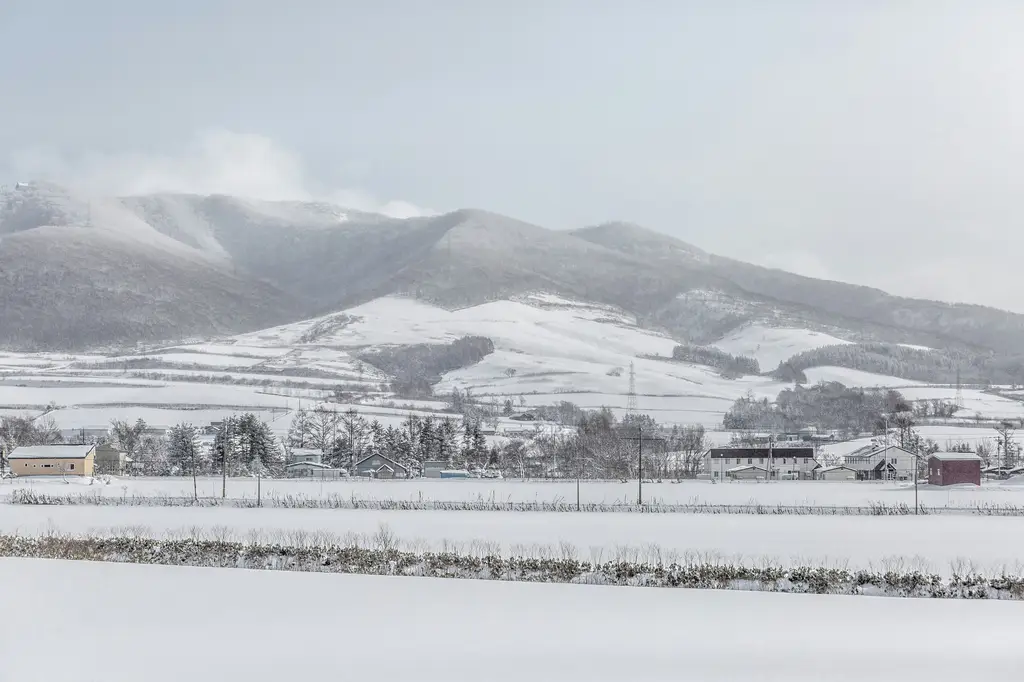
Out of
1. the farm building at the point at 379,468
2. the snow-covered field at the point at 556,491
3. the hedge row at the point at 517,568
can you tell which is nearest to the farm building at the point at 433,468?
the farm building at the point at 379,468

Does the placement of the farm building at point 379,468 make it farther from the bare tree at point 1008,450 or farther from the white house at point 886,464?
the bare tree at point 1008,450

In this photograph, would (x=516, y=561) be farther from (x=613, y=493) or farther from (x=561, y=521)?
(x=613, y=493)

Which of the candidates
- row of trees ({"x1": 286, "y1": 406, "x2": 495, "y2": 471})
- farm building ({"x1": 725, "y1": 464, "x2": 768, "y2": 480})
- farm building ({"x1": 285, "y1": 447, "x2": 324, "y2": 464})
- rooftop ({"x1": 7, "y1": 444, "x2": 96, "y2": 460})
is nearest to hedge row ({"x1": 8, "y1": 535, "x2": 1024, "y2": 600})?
rooftop ({"x1": 7, "y1": 444, "x2": 96, "y2": 460})

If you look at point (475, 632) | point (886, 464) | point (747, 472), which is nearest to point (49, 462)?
point (747, 472)

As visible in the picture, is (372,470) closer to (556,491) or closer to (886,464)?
(556,491)

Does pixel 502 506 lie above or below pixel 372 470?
above

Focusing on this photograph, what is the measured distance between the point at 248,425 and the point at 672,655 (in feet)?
282

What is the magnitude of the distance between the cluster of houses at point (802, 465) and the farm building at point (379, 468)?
26.9m

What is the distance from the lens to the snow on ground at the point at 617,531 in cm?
3062

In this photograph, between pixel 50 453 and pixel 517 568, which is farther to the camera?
pixel 50 453

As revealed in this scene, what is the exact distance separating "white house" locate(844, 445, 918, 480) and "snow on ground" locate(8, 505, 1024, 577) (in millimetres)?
48771

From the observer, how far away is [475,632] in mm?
19672

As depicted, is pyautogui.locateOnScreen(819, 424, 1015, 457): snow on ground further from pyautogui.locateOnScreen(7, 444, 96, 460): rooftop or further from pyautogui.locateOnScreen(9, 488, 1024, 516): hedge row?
pyautogui.locateOnScreen(7, 444, 96, 460): rooftop

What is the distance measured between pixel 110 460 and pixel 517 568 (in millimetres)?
75457
